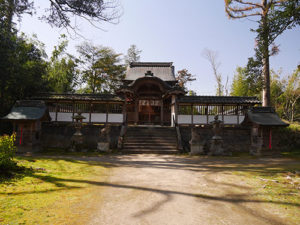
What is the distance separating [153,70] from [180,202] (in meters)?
21.6

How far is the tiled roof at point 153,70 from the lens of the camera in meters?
22.4

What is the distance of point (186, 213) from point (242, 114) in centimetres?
1495

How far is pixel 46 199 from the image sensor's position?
3.58 meters

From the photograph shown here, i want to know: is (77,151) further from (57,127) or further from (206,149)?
(206,149)

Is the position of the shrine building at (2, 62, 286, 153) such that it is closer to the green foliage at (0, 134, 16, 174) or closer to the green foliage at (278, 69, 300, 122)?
the green foliage at (0, 134, 16, 174)

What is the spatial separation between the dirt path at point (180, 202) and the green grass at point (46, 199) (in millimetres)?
380

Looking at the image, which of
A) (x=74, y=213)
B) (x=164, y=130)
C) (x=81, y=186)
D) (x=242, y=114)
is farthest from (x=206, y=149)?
(x=74, y=213)

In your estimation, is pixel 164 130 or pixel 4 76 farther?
pixel 164 130

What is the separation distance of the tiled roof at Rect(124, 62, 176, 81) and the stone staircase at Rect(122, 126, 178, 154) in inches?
357

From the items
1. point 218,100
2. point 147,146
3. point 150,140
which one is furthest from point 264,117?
point 147,146

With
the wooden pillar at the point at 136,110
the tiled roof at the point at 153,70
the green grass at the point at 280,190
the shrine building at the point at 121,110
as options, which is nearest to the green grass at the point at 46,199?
the green grass at the point at 280,190

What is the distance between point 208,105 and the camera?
630 inches

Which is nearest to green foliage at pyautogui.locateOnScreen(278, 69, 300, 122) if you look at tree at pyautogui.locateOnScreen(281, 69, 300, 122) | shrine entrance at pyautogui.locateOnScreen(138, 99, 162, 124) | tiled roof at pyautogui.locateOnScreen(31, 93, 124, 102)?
tree at pyautogui.locateOnScreen(281, 69, 300, 122)

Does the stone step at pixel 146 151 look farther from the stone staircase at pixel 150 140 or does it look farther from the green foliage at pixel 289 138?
the green foliage at pixel 289 138
